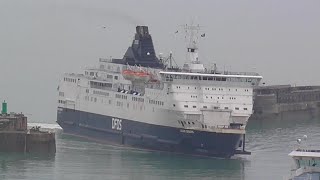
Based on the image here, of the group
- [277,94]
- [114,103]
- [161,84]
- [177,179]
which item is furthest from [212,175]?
[277,94]

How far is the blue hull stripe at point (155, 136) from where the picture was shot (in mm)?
43594

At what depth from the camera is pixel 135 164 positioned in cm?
4169

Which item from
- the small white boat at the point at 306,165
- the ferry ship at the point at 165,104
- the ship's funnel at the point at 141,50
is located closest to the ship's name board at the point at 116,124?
the ferry ship at the point at 165,104

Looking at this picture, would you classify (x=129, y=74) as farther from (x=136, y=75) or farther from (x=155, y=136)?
(x=155, y=136)

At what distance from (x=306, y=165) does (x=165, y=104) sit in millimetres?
19875

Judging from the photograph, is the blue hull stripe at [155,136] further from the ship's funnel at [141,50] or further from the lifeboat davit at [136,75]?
the ship's funnel at [141,50]

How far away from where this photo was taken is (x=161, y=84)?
45781mm

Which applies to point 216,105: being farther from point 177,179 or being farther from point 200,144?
point 177,179

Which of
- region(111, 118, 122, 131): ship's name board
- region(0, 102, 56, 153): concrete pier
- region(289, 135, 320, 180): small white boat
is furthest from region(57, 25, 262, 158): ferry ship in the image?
region(289, 135, 320, 180): small white boat

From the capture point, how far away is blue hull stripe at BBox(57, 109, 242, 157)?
43.6 meters

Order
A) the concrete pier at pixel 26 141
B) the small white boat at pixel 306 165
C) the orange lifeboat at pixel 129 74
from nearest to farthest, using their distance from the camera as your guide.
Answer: the small white boat at pixel 306 165 < the concrete pier at pixel 26 141 < the orange lifeboat at pixel 129 74

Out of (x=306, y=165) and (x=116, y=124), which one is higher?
(x=116, y=124)

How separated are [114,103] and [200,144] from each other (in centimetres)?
649

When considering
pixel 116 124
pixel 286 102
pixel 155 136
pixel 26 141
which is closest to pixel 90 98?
pixel 116 124
